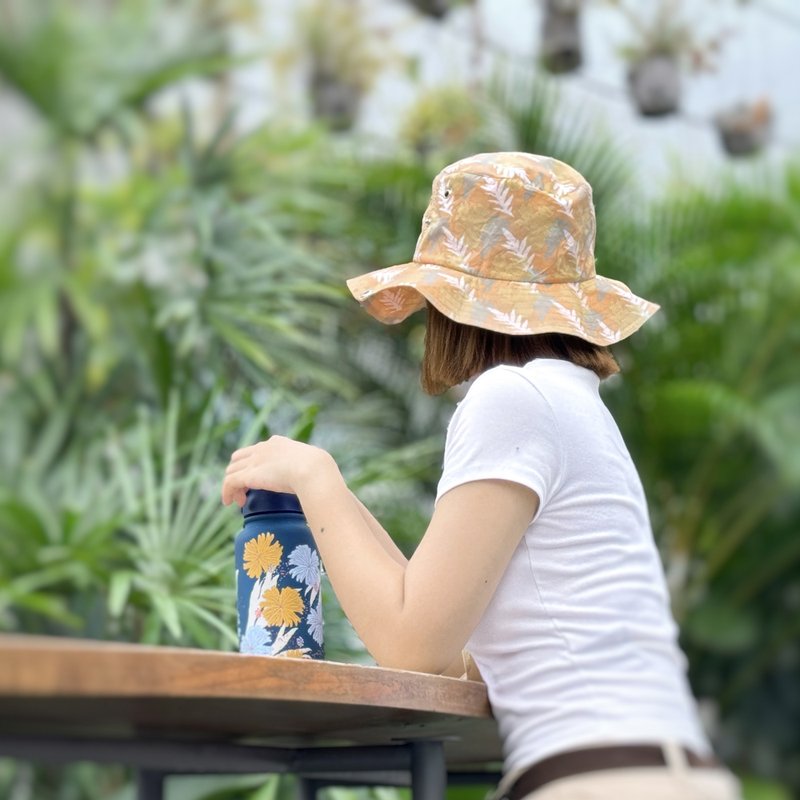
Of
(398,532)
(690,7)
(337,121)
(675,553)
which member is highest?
(690,7)

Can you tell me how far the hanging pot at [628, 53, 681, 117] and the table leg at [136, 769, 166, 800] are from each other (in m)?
5.09

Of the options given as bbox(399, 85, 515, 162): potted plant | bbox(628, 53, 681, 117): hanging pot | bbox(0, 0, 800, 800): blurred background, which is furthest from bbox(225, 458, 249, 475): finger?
bbox(628, 53, 681, 117): hanging pot

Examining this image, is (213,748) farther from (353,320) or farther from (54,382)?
(353,320)

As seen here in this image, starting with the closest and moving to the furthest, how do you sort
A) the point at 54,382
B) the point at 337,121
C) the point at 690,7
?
1. the point at 54,382
2. the point at 337,121
3. the point at 690,7

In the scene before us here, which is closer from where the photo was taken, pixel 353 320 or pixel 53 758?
pixel 53 758

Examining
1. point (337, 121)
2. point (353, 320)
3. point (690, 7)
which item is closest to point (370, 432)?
point (353, 320)

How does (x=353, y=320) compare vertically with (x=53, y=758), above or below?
above

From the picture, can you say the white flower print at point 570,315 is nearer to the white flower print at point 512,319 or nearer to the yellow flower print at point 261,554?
the white flower print at point 512,319

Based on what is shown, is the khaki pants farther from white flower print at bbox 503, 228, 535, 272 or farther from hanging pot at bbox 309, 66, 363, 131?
hanging pot at bbox 309, 66, 363, 131

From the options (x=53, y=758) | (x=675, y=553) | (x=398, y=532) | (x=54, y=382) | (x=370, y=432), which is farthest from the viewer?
(x=675, y=553)

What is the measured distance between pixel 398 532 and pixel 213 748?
1.99m

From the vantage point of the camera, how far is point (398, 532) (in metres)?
3.22

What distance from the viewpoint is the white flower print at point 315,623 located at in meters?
1.22

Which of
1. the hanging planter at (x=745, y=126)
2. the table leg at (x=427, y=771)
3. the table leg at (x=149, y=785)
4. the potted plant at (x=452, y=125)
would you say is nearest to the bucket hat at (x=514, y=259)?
the table leg at (x=427, y=771)
